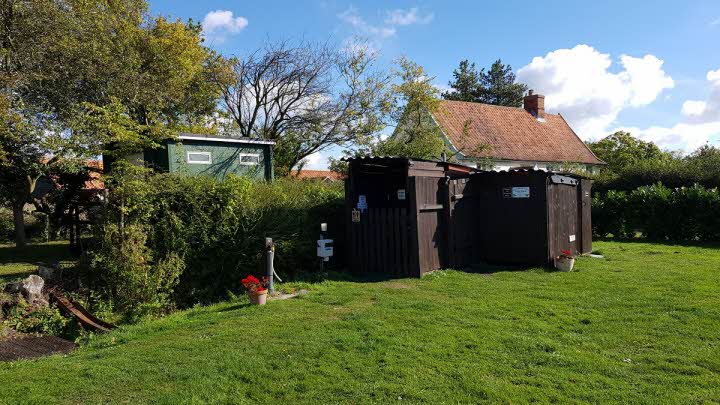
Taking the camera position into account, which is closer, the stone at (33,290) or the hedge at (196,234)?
the stone at (33,290)

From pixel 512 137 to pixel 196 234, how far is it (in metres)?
24.2

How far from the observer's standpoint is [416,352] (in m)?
5.03

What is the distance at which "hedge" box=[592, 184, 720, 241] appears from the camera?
16.3m

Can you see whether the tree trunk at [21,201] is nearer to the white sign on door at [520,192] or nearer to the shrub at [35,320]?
the shrub at [35,320]

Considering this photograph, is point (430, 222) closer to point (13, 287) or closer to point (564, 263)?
point (564, 263)

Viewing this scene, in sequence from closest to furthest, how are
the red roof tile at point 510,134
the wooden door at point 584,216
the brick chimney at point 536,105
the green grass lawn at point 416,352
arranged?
the green grass lawn at point 416,352 < the wooden door at point 584,216 < the red roof tile at point 510,134 < the brick chimney at point 536,105

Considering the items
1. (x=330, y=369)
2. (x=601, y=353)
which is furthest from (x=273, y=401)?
(x=601, y=353)

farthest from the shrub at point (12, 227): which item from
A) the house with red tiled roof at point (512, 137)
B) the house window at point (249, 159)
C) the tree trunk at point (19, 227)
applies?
the house with red tiled roof at point (512, 137)

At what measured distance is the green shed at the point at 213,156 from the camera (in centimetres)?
1411

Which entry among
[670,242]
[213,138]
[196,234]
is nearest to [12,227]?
[213,138]

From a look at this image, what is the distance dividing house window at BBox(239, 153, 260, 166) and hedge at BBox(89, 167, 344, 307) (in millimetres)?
6097

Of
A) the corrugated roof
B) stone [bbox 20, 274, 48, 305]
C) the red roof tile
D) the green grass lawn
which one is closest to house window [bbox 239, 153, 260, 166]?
the corrugated roof

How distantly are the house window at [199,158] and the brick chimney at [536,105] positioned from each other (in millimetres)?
24349

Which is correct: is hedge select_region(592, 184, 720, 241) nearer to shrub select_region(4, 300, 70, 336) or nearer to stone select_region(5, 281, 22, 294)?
shrub select_region(4, 300, 70, 336)
